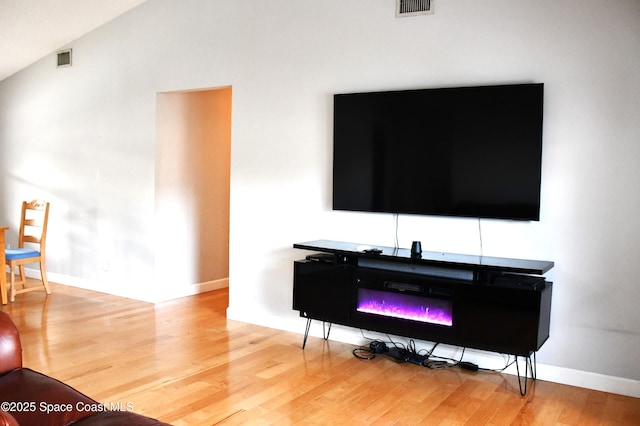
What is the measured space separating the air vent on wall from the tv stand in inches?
150

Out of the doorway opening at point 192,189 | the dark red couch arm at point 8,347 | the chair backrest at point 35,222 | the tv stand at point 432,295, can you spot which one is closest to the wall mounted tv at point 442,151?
the tv stand at point 432,295

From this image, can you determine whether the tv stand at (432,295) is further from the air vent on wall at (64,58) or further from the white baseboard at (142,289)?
the air vent on wall at (64,58)

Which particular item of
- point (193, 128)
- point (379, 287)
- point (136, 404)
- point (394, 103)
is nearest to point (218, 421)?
point (136, 404)

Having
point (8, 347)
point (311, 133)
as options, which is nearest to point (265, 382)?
point (8, 347)

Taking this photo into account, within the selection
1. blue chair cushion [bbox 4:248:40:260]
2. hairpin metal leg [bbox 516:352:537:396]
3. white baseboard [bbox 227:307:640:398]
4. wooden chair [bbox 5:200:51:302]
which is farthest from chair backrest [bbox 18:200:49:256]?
hairpin metal leg [bbox 516:352:537:396]

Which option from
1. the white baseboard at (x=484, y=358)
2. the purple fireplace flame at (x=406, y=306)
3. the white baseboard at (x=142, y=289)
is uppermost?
the purple fireplace flame at (x=406, y=306)

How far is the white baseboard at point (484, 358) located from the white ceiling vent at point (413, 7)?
235cm

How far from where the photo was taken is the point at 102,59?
19.6 ft

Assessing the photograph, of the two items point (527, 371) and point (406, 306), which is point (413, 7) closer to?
point (406, 306)

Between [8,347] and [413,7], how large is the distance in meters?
3.31

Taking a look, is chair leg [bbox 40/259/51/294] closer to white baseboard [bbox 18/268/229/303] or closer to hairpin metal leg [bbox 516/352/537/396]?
white baseboard [bbox 18/268/229/303]

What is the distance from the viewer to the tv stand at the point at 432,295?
3359 mm

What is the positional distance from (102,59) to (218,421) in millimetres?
4424

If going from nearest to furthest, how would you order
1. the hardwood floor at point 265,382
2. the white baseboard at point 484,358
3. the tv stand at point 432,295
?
the hardwood floor at point 265,382 → the tv stand at point 432,295 → the white baseboard at point 484,358
